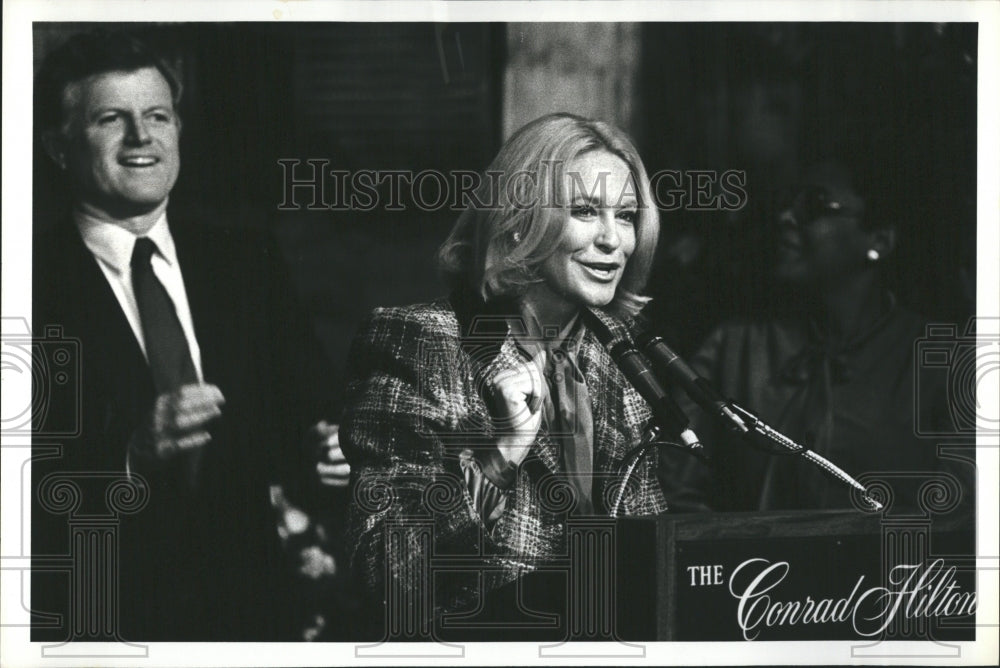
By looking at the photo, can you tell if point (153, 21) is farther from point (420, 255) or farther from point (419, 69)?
point (420, 255)

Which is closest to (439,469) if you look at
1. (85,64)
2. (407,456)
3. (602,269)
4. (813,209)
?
(407,456)

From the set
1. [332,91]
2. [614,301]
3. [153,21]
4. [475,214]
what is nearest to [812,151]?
[614,301]

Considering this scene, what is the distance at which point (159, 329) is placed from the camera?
180 inches

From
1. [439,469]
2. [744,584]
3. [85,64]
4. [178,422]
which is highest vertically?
[85,64]

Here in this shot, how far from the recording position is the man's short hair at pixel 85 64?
4551mm

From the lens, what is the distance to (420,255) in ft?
15.0

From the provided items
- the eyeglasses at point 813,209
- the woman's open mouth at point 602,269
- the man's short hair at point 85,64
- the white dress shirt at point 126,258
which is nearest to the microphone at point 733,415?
the woman's open mouth at point 602,269

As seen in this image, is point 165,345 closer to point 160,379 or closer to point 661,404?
point 160,379

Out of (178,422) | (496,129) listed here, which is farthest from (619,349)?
(178,422)

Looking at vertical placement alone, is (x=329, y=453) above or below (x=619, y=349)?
below

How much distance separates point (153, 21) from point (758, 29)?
2.11m

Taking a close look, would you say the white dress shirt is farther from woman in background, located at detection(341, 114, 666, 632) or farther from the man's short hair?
woman in background, located at detection(341, 114, 666, 632)

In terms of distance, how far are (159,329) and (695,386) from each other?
188cm

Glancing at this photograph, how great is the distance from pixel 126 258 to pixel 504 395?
141 cm
